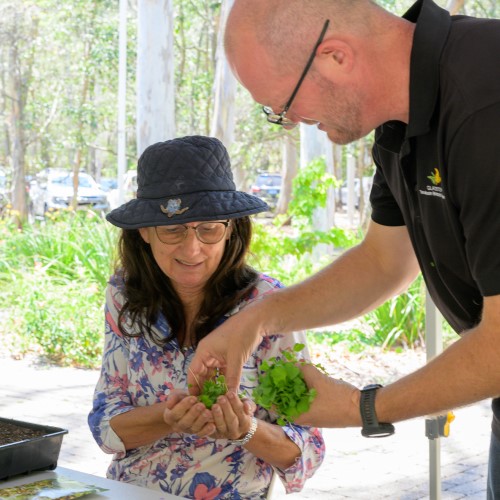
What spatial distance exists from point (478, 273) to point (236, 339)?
0.77 meters

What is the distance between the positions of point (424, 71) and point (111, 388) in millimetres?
1420

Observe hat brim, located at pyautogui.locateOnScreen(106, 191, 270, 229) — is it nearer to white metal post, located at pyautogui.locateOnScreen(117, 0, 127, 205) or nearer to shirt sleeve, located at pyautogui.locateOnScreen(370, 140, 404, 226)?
shirt sleeve, located at pyautogui.locateOnScreen(370, 140, 404, 226)

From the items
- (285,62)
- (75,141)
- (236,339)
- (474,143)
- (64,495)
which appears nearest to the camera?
(474,143)

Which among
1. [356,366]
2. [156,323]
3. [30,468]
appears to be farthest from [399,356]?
[30,468]

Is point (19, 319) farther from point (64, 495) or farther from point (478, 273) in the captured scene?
point (478, 273)

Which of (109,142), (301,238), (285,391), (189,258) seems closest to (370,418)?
(285,391)

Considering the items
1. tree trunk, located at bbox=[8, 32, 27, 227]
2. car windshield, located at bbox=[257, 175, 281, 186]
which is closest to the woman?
tree trunk, located at bbox=[8, 32, 27, 227]

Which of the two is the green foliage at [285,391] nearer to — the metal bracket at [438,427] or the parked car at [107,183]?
the metal bracket at [438,427]

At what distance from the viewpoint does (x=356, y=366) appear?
7234mm

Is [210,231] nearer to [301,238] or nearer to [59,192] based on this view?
[301,238]

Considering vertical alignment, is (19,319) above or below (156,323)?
below

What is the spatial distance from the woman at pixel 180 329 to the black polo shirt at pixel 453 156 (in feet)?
2.26

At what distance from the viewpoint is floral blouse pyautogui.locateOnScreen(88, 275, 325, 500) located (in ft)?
8.45

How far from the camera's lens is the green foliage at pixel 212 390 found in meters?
2.36
